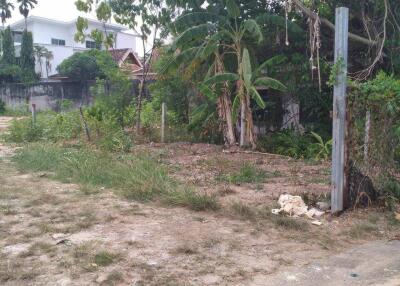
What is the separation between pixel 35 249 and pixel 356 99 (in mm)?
3902

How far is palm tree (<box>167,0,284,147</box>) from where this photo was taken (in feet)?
33.7

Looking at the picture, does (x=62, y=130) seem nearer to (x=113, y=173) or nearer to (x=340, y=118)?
(x=113, y=173)

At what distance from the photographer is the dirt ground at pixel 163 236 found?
3.88 meters

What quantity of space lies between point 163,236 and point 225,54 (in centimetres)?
748

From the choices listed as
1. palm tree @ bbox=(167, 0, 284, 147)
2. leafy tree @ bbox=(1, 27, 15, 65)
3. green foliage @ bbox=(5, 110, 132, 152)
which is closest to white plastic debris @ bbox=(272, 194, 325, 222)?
palm tree @ bbox=(167, 0, 284, 147)

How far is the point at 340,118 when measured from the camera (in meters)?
5.40

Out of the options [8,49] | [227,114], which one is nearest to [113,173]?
[227,114]

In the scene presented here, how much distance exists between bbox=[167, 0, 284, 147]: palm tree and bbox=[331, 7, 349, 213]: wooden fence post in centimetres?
449

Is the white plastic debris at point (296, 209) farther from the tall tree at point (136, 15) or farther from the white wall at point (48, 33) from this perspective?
the white wall at point (48, 33)

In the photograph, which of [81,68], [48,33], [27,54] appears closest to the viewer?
[81,68]

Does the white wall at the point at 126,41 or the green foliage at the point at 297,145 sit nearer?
the green foliage at the point at 297,145

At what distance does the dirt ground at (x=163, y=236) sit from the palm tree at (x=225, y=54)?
138 inches

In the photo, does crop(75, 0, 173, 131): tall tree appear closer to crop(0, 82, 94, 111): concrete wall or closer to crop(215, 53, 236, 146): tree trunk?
crop(215, 53, 236, 146): tree trunk

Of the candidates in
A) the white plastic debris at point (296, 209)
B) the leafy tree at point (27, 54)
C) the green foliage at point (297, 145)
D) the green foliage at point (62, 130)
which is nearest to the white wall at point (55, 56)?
the leafy tree at point (27, 54)
